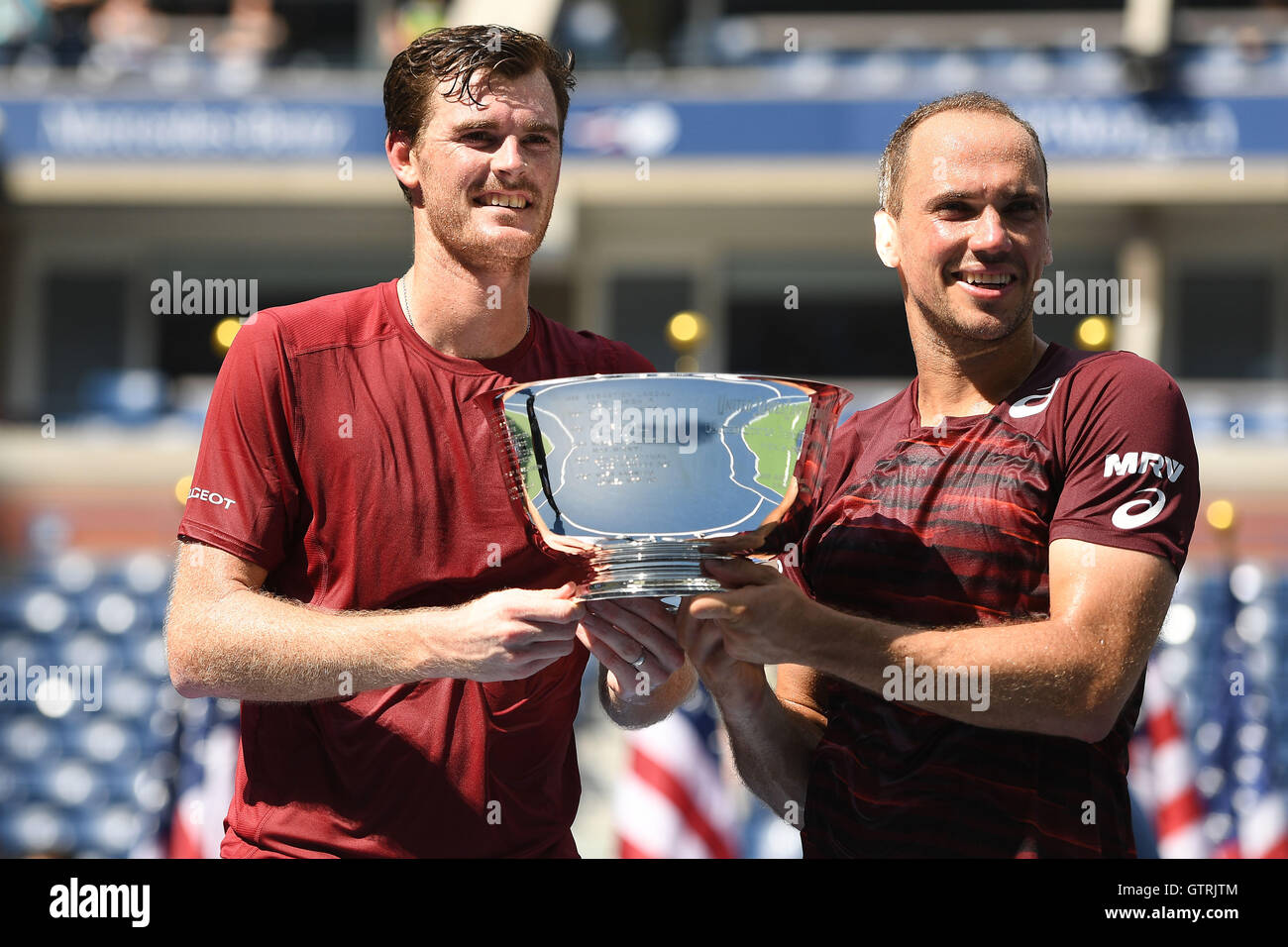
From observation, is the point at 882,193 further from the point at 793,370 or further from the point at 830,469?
the point at 793,370

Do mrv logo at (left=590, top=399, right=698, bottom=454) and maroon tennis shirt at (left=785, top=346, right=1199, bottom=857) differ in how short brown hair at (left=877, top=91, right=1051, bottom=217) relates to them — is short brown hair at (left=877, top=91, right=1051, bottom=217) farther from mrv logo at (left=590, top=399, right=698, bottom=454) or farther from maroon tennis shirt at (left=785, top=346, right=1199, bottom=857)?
mrv logo at (left=590, top=399, right=698, bottom=454)

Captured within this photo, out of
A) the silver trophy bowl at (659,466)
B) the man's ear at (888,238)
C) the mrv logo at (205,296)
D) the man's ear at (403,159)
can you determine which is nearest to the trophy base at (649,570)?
the silver trophy bowl at (659,466)

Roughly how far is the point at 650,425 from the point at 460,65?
2.38ft

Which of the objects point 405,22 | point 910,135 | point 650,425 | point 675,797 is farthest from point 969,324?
point 405,22

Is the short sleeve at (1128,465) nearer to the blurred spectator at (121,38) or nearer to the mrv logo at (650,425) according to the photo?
the mrv logo at (650,425)

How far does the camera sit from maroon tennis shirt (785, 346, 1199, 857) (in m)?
2.14

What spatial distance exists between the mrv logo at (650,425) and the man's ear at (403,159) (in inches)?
26.2

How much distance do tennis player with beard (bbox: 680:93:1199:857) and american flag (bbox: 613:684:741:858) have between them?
3.32m

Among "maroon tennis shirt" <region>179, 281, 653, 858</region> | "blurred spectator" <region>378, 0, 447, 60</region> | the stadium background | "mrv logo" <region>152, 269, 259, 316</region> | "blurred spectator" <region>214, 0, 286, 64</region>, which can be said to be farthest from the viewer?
"blurred spectator" <region>214, 0, 286, 64</region>

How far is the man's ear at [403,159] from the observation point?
2.54m

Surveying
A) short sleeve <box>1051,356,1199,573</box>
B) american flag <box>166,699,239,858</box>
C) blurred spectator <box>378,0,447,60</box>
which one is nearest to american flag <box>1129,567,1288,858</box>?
american flag <box>166,699,239,858</box>

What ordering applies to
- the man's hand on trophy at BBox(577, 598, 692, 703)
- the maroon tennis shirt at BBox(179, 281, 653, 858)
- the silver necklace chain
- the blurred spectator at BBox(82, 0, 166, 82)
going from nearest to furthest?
the man's hand on trophy at BBox(577, 598, 692, 703) < the maroon tennis shirt at BBox(179, 281, 653, 858) < the silver necklace chain < the blurred spectator at BBox(82, 0, 166, 82)

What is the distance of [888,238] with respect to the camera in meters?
2.46
